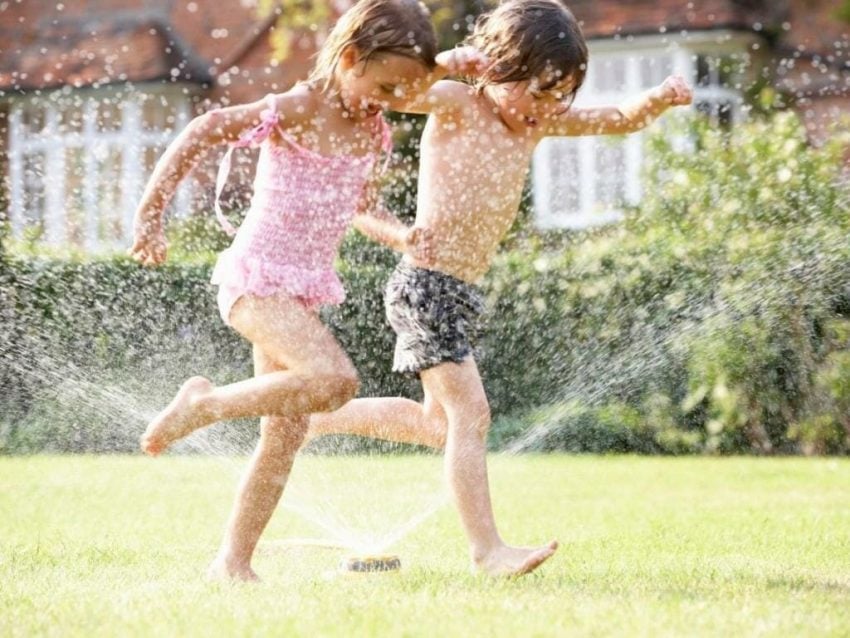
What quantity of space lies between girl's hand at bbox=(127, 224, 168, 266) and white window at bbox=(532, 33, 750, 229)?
11.9 metres

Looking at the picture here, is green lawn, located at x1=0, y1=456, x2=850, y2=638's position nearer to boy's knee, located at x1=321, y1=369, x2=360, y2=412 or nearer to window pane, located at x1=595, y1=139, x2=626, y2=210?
boy's knee, located at x1=321, y1=369, x2=360, y2=412

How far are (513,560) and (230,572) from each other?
2.39ft

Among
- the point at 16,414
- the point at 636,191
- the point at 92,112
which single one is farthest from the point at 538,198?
the point at 16,414

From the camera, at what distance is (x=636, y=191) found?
1499 centimetres

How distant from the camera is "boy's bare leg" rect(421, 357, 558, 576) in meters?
3.90

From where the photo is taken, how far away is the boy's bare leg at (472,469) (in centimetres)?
390

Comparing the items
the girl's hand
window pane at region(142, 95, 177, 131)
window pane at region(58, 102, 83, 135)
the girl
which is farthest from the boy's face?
window pane at region(58, 102, 83, 135)

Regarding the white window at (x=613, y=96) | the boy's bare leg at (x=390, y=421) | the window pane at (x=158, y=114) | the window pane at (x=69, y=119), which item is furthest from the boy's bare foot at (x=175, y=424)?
the window pane at (x=69, y=119)

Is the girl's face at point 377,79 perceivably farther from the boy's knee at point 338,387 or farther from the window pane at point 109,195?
the window pane at point 109,195

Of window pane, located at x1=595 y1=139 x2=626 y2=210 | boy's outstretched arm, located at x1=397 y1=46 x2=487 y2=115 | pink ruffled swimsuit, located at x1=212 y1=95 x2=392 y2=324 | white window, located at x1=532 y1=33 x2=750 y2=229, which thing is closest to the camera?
pink ruffled swimsuit, located at x1=212 y1=95 x2=392 y2=324

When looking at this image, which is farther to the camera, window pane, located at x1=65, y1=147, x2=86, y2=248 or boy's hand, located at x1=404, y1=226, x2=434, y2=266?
window pane, located at x1=65, y1=147, x2=86, y2=248

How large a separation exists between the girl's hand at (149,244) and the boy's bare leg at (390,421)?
0.75 metres

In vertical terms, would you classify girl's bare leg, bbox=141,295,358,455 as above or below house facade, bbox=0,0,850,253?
below

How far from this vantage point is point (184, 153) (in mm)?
3756
